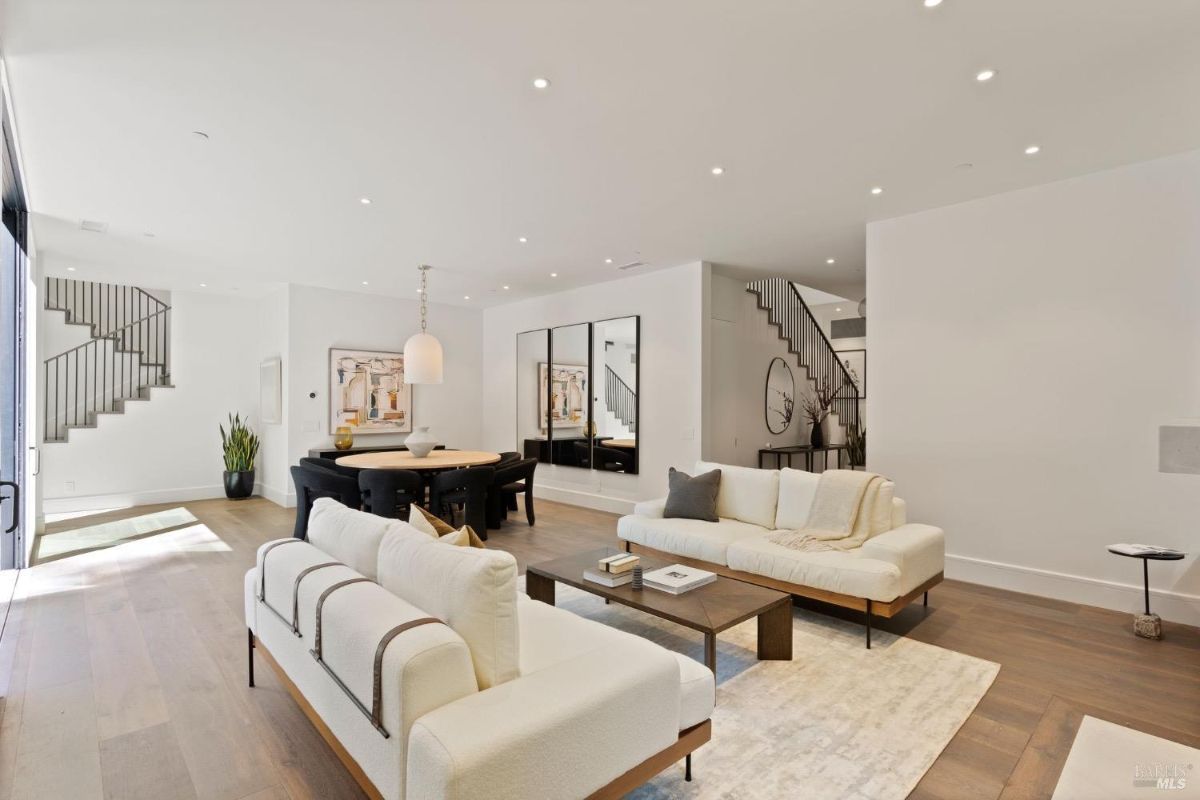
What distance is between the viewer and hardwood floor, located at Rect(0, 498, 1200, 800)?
2107 mm

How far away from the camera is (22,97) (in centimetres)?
288

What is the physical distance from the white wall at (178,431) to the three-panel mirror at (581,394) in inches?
159

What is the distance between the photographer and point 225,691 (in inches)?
108

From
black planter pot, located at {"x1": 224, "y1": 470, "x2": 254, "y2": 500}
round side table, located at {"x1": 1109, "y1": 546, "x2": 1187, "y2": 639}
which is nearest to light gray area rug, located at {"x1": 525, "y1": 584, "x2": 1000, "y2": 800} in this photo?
round side table, located at {"x1": 1109, "y1": 546, "x2": 1187, "y2": 639}

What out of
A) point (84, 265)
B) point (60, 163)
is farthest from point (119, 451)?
point (60, 163)

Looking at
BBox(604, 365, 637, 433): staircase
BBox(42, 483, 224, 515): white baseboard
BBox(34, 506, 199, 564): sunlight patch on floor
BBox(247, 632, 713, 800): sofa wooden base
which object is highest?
BBox(604, 365, 637, 433): staircase

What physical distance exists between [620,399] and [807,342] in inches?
132

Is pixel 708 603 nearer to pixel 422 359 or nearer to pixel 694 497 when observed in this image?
pixel 694 497

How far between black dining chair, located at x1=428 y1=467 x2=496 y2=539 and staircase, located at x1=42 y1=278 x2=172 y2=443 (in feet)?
16.0

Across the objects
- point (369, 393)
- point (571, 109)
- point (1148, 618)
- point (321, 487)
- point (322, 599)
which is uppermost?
point (571, 109)

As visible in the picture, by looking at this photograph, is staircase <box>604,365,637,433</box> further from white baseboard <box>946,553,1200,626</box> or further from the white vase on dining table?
white baseboard <box>946,553,1200,626</box>

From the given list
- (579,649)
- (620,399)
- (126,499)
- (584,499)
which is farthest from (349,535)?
(126,499)

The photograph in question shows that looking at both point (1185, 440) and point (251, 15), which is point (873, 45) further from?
point (251, 15)

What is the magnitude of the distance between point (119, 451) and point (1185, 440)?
1013 centimetres
